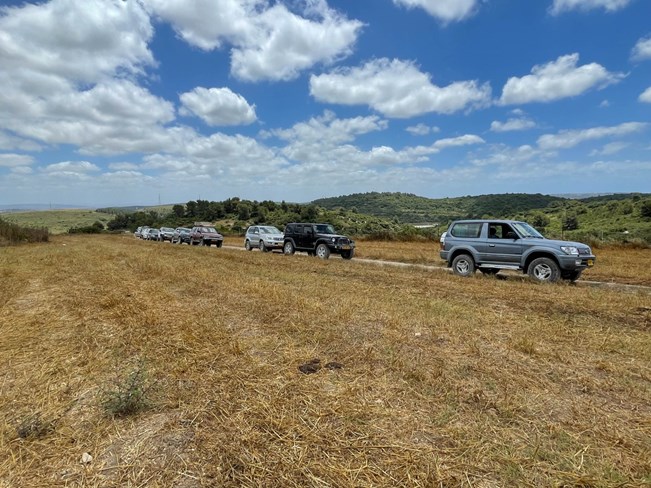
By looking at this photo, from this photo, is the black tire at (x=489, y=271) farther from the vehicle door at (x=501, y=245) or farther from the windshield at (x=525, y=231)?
the windshield at (x=525, y=231)

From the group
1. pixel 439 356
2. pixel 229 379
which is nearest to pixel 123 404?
pixel 229 379

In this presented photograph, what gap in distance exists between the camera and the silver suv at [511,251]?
10.2 metres

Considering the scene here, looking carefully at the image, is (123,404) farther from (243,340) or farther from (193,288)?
(193,288)

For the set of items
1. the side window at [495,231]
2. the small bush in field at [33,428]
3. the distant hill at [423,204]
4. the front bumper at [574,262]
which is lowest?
the small bush in field at [33,428]

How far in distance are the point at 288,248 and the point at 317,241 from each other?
241 centimetres

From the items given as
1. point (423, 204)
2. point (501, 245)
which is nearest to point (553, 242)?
point (501, 245)

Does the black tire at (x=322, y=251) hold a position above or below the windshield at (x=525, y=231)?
below

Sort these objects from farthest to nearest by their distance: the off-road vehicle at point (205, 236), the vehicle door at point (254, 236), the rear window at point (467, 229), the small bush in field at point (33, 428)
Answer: the off-road vehicle at point (205, 236), the vehicle door at point (254, 236), the rear window at point (467, 229), the small bush in field at point (33, 428)

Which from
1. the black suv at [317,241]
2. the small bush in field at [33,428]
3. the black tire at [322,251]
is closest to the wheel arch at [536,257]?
the black suv at [317,241]

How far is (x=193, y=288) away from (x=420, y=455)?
7.20m

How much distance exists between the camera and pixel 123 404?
2.92 metres

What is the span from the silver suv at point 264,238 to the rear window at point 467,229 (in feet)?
38.3

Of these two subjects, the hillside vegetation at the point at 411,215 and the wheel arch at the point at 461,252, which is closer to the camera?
the wheel arch at the point at 461,252

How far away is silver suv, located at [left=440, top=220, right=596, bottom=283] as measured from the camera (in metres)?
10.2
